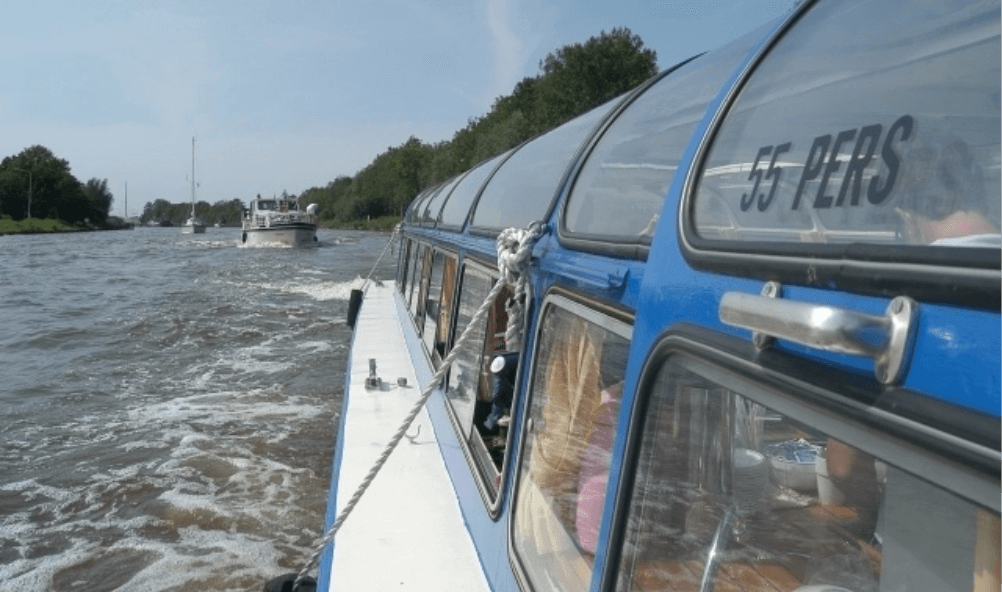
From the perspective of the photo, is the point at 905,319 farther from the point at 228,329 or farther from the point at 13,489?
the point at 228,329

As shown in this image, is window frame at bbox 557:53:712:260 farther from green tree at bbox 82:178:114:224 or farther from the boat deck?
green tree at bbox 82:178:114:224

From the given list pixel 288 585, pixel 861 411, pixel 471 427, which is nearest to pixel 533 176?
pixel 471 427

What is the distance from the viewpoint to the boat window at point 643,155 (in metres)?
2.22

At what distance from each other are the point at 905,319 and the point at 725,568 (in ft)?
2.51

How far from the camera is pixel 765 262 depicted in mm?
1354

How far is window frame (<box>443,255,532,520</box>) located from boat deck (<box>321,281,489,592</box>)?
0.23 meters

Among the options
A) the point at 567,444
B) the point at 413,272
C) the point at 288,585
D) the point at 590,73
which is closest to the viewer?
the point at 567,444

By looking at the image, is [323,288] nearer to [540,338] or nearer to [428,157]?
[540,338]

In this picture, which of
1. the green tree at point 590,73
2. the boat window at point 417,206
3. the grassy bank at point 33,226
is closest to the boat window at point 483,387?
the boat window at point 417,206

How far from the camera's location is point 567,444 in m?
2.60

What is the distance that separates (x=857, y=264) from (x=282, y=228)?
144ft

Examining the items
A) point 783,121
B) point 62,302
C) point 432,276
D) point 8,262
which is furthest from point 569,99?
point 783,121

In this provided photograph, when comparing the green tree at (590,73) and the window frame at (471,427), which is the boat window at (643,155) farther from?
the green tree at (590,73)

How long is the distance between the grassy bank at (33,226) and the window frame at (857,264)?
9027cm
